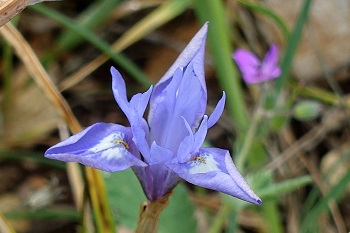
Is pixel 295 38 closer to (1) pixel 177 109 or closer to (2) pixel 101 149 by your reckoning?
(1) pixel 177 109

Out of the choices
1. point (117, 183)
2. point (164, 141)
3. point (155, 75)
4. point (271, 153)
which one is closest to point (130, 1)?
point (155, 75)

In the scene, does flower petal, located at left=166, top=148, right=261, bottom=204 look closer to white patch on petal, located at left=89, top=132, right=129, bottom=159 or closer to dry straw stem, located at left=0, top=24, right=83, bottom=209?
white patch on petal, located at left=89, top=132, right=129, bottom=159

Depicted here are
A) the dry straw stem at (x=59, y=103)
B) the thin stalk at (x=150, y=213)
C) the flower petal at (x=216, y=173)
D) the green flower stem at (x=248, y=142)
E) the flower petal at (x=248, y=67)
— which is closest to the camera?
the flower petal at (x=216, y=173)

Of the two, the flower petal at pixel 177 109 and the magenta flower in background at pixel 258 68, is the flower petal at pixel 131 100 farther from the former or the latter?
the magenta flower in background at pixel 258 68

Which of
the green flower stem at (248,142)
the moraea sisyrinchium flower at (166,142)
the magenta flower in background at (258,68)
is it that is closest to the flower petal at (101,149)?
the moraea sisyrinchium flower at (166,142)

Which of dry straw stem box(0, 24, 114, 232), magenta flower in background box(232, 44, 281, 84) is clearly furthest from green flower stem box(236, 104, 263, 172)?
dry straw stem box(0, 24, 114, 232)

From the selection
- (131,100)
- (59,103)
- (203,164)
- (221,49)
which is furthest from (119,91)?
(221,49)
